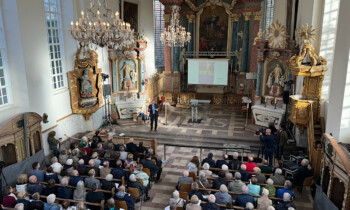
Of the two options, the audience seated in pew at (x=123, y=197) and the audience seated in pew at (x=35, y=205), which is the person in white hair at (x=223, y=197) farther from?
the audience seated in pew at (x=35, y=205)

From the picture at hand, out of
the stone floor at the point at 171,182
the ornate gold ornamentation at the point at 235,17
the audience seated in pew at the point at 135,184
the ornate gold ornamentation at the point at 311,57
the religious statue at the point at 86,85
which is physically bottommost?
the stone floor at the point at 171,182

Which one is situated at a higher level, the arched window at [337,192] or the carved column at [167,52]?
the carved column at [167,52]

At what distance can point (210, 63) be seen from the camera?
18281mm

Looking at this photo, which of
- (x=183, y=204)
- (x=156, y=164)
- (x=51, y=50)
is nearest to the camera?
(x=183, y=204)

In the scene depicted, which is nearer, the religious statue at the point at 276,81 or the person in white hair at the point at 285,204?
the person in white hair at the point at 285,204

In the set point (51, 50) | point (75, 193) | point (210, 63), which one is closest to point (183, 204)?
point (75, 193)

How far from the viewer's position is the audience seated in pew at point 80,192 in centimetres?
722

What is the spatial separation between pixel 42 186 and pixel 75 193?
967 mm

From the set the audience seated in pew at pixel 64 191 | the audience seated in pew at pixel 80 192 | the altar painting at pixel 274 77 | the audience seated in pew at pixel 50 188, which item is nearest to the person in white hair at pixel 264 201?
the audience seated in pew at pixel 80 192

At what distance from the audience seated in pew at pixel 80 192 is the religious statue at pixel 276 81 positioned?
1030cm

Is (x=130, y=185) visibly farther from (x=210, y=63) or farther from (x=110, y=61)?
(x=210, y=63)

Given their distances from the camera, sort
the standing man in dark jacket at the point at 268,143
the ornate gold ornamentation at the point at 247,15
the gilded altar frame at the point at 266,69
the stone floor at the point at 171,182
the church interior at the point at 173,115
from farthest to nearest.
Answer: the ornate gold ornamentation at the point at 247,15, the gilded altar frame at the point at 266,69, the standing man in dark jacket at the point at 268,143, the stone floor at the point at 171,182, the church interior at the point at 173,115

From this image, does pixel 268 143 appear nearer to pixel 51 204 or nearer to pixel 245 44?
pixel 51 204

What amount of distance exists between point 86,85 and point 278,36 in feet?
29.8
